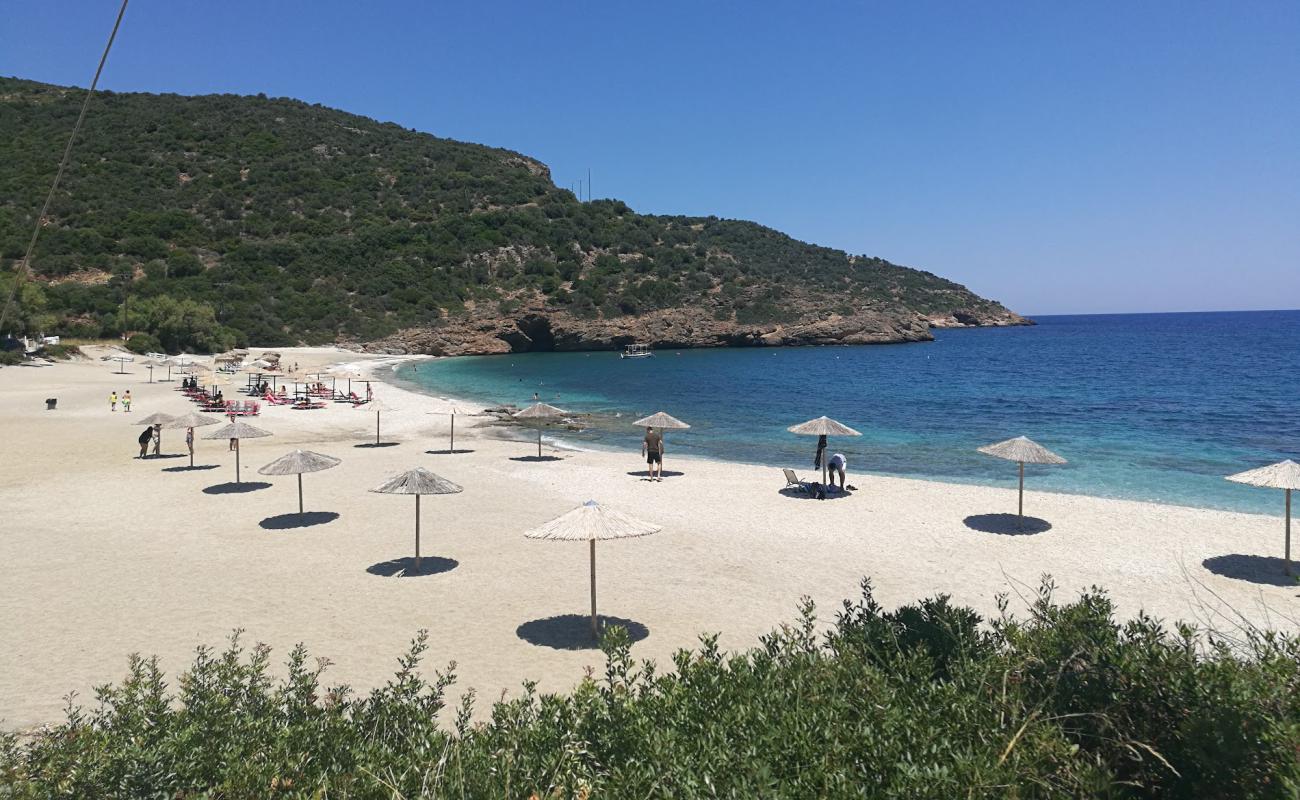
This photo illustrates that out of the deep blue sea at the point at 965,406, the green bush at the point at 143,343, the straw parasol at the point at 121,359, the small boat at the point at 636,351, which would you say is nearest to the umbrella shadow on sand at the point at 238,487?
the deep blue sea at the point at 965,406

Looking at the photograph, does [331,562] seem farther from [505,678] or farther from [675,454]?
[675,454]

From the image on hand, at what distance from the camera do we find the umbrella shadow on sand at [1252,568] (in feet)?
33.9

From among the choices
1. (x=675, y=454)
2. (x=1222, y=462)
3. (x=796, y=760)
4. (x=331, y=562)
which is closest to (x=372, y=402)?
(x=675, y=454)

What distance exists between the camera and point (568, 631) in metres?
8.68

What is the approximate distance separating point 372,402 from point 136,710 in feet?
107

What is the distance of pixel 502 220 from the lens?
91.8 meters

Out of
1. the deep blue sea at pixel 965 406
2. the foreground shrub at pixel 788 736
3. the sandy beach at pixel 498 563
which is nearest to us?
the foreground shrub at pixel 788 736

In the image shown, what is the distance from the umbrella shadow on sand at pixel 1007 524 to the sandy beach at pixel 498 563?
154 mm

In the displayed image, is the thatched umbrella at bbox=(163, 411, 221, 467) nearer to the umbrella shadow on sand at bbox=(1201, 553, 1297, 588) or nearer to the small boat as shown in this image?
the umbrella shadow on sand at bbox=(1201, 553, 1297, 588)

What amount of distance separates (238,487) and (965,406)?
32465 mm

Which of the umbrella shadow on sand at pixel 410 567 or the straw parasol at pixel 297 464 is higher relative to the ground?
the straw parasol at pixel 297 464

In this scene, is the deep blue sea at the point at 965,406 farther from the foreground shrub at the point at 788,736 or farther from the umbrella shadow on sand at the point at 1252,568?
the foreground shrub at the point at 788,736

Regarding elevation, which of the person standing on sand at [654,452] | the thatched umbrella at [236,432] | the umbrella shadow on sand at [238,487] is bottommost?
the umbrella shadow on sand at [238,487]

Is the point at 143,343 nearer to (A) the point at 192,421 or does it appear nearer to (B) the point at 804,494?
(A) the point at 192,421
